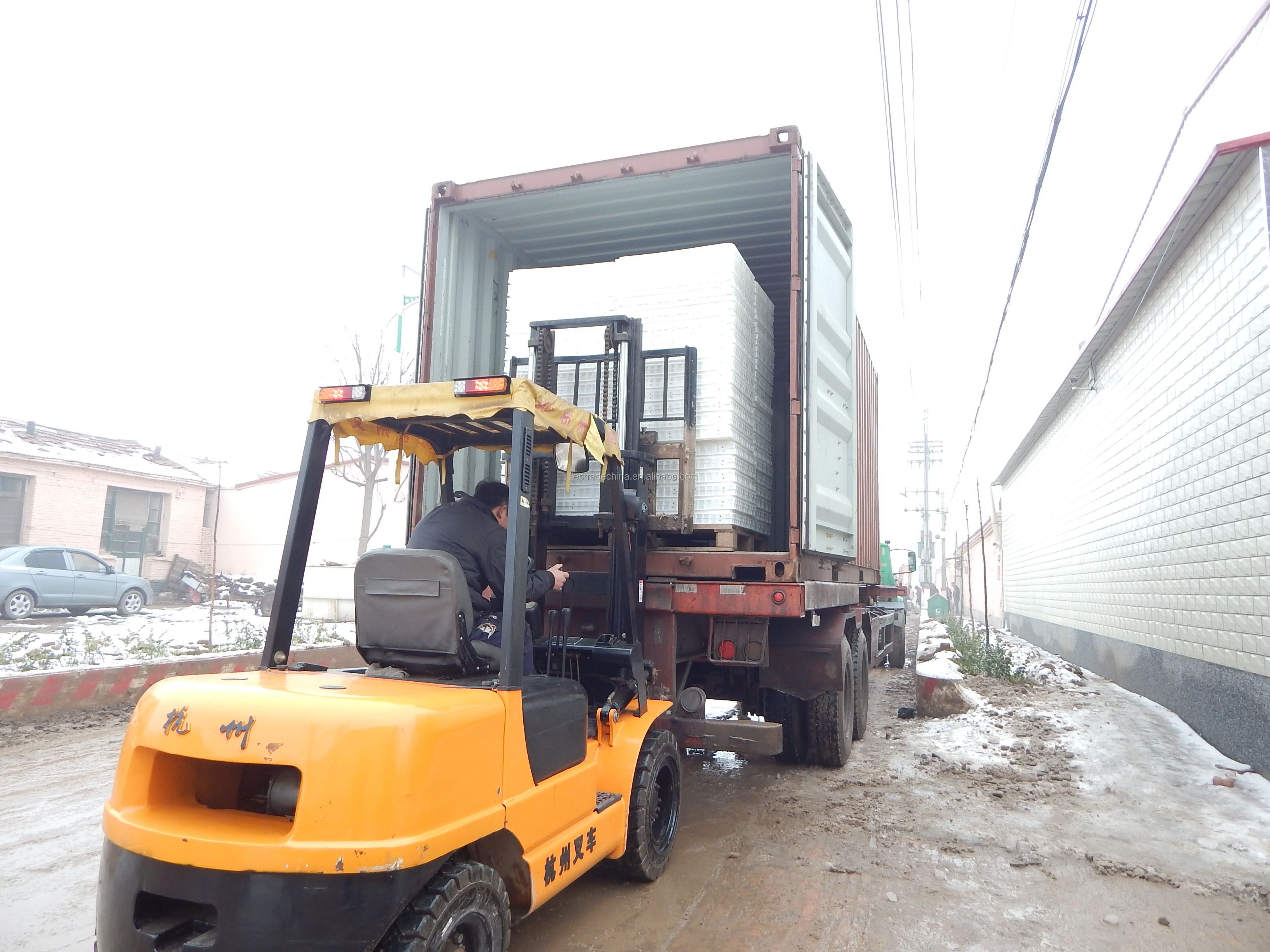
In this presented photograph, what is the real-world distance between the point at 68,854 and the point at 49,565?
47.7 feet

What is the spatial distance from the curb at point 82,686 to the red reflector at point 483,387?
4104mm

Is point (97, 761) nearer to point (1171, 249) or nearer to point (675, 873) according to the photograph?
point (675, 873)

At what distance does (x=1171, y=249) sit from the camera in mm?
7723

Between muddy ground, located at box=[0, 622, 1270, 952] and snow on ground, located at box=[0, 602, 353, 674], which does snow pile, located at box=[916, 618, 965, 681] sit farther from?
snow on ground, located at box=[0, 602, 353, 674]

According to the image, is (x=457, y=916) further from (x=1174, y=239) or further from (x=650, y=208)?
(x=1174, y=239)

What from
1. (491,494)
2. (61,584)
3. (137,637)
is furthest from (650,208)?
(61,584)

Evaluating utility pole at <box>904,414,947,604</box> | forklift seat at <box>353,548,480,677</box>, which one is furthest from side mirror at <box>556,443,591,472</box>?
utility pole at <box>904,414,947,604</box>

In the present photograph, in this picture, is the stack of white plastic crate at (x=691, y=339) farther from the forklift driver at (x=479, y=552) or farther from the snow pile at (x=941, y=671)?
the snow pile at (x=941, y=671)

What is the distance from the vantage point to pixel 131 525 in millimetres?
25734

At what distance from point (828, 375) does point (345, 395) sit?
12.1 feet

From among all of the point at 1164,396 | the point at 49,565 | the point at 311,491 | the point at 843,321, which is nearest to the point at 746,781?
the point at 843,321

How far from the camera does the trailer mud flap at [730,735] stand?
4457mm

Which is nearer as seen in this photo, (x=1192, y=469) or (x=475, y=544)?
(x=475, y=544)

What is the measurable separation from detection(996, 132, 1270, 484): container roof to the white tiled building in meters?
0.02
